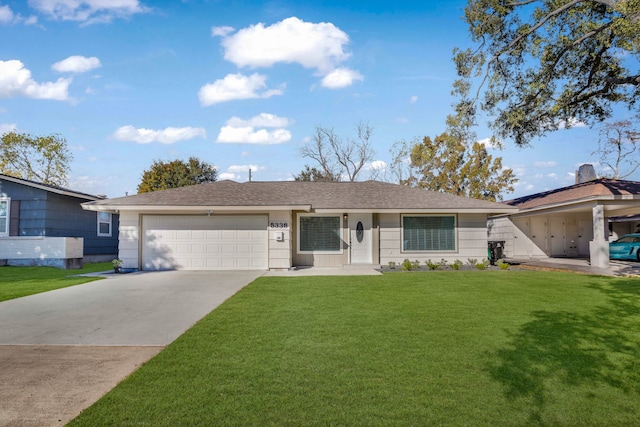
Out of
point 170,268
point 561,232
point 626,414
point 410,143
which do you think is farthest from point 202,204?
point 410,143

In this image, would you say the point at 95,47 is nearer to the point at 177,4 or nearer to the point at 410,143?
the point at 177,4

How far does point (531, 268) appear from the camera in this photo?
49.8 ft

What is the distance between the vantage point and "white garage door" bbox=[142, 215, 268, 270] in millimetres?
15227

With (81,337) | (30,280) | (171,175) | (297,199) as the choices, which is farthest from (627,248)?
(171,175)

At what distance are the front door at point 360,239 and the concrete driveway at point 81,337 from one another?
21.6ft

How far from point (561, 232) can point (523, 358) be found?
20053 millimetres

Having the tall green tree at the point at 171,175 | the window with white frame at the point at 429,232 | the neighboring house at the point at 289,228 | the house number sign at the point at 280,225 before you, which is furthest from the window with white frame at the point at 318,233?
the tall green tree at the point at 171,175

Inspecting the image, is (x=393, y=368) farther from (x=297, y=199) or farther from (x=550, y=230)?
(x=550, y=230)

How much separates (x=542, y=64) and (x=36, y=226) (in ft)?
71.9

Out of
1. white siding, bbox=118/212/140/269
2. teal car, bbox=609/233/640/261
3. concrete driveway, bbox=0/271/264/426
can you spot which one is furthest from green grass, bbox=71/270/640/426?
teal car, bbox=609/233/640/261

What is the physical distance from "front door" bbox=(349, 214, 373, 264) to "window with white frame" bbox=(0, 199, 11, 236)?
50.2ft

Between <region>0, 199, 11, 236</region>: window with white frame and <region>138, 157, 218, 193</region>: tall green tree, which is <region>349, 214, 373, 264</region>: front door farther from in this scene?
<region>138, 157, 218, 193</region>: tall green tree

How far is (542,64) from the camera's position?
572 inches

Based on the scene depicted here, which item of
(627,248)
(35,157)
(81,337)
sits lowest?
(81,337)
